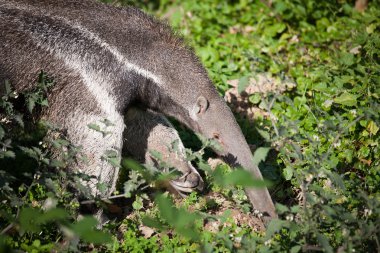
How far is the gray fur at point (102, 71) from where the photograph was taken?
3.70 metres

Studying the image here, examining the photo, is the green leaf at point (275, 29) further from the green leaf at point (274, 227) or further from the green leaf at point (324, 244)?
the green leaf at point (324, 244)

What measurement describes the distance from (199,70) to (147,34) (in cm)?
59

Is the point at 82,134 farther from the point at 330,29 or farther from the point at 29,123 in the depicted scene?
the point at 330,29

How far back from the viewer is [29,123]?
13.3 ft

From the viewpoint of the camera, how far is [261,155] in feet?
9.27

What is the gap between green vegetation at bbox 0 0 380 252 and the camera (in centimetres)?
307

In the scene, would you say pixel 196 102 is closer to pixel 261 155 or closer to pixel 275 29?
pixel 261 155

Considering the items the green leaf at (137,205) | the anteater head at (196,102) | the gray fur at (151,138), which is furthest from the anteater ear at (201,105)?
the green leaf at (137,205)

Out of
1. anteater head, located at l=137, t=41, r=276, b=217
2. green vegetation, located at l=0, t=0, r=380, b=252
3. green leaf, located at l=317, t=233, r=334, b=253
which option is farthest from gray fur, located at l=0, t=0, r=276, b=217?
green leaf, located at l=317, t=233, r=334, b=253

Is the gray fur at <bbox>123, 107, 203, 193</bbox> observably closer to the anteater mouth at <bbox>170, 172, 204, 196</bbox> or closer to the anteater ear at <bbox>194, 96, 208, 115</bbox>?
the anteater mouth at <bbox>170, 172, 204, 196</bbox>

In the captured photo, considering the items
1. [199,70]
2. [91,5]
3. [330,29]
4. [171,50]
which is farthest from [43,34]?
[330,29]

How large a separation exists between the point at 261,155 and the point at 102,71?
5.52 ft

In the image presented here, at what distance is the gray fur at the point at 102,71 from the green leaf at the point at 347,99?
1597 mm

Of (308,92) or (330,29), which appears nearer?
(308,92)
